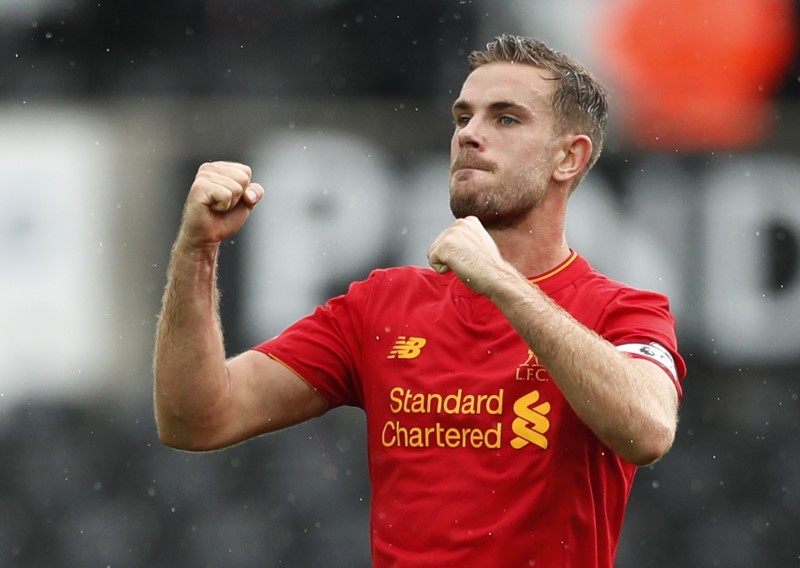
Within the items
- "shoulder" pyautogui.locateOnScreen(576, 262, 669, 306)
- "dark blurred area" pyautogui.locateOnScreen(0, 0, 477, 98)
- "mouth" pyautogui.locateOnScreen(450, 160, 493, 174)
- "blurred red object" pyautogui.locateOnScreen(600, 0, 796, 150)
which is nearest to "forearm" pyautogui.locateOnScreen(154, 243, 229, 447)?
"mouth" pyautogui.locateOnScreen(450, 160, 493, 174)

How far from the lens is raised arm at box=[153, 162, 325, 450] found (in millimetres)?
3406

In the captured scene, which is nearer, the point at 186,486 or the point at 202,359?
the point at 202,359

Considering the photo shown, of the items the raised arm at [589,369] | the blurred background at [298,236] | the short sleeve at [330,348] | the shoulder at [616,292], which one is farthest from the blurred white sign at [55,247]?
the raised arm at [589,369]

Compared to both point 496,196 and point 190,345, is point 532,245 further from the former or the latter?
point 190,345

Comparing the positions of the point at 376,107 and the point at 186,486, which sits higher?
the point at 376,107

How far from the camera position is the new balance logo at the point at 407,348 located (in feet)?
11.8

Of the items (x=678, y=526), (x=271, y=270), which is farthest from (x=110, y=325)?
(x=678, y=526)

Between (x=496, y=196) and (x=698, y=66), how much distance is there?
8.82 ft

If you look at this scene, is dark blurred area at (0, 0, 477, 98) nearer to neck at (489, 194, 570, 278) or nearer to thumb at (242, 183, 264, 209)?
neck at (489, 194, 570, 278)

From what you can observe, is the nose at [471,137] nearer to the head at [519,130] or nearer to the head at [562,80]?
the head at [519,130]

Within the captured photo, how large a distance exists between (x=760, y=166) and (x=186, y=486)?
8.34 ft

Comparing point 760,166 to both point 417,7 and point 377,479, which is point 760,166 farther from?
point 377,479

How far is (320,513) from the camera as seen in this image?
19.4 ft

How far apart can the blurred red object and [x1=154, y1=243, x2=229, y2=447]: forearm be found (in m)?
2.85
